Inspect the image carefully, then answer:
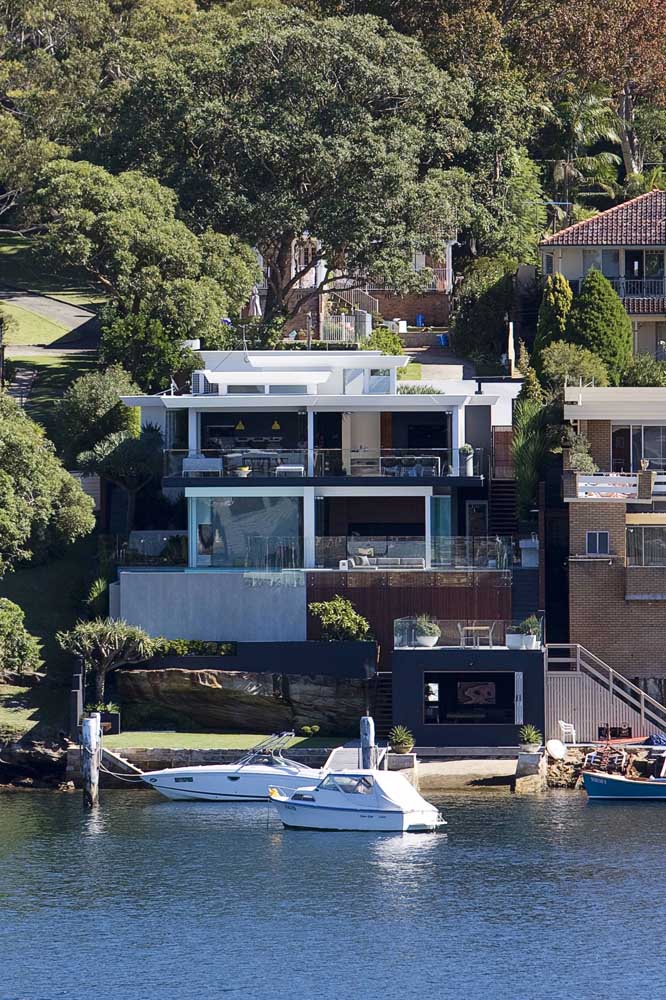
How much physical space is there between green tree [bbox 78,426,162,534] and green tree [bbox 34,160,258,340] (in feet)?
36.3

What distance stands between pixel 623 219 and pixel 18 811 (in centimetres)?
4288

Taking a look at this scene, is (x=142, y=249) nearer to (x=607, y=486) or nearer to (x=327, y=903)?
(x=607, y=486)

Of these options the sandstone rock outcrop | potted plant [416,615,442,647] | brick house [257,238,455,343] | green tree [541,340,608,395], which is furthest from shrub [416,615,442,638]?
brick house [257,238,455,343]

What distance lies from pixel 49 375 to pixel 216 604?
2913 cm

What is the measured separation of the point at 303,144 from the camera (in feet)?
305

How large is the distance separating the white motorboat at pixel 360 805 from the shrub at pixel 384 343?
30.9m

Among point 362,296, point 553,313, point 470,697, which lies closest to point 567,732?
point 470,697

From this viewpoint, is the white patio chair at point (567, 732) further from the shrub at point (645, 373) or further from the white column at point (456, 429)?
the shrub at point (645, 373)

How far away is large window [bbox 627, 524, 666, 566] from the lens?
69062mm

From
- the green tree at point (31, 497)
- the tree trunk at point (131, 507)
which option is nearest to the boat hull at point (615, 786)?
the green tree at point (31, 497)

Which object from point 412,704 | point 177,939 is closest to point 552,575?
point 412,704

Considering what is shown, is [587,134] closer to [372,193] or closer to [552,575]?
[372,193]

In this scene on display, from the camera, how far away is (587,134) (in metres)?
114

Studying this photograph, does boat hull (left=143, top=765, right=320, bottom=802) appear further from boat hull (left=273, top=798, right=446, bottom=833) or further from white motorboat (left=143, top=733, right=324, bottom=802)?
boat hull (left=273, top=798, right=446, bottom=833)
